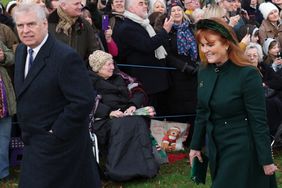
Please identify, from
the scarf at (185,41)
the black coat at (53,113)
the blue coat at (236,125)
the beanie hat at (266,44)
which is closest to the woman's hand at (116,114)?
Answer: the scarf at (185,41)

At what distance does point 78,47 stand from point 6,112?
119 centimetres

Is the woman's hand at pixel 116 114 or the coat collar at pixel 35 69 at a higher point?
the coat collar at pixel 35 69

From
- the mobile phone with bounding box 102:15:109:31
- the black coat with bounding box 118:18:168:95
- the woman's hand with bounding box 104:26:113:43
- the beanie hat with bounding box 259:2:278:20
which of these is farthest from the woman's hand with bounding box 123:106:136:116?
the beanie hat with bounding box 259:2:278:20

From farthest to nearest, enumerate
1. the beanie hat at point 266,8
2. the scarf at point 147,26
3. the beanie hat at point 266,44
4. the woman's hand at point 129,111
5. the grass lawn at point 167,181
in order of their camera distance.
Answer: the beanie hat at point 266,8 < the beanie hat at point 266,44 < the scarf at point 147,26 < the woman's hand at point 129,111 < the grass lawn at point 167,181

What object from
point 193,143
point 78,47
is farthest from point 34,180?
point 78,47

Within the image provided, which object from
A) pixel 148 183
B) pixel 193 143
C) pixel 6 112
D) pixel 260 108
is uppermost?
pixel 260 108

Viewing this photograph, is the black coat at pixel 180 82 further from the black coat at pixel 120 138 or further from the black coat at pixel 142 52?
the black coat at pixel 120 138

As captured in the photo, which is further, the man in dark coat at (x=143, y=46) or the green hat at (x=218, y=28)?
the man in dark coat at (x=143, y=46)

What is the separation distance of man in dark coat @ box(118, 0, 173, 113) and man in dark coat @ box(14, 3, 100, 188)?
3.33m

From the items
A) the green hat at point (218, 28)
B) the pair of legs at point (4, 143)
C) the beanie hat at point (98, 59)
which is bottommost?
the pair of legs at point (4, 143)

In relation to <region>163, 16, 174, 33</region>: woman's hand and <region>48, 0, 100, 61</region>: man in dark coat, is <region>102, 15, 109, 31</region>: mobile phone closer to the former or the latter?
<region>48, 0, 100, 61</region>: man in dark coat

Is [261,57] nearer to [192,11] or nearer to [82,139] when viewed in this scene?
[192,11]

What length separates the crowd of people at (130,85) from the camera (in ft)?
14.8

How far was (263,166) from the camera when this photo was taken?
4715mm
